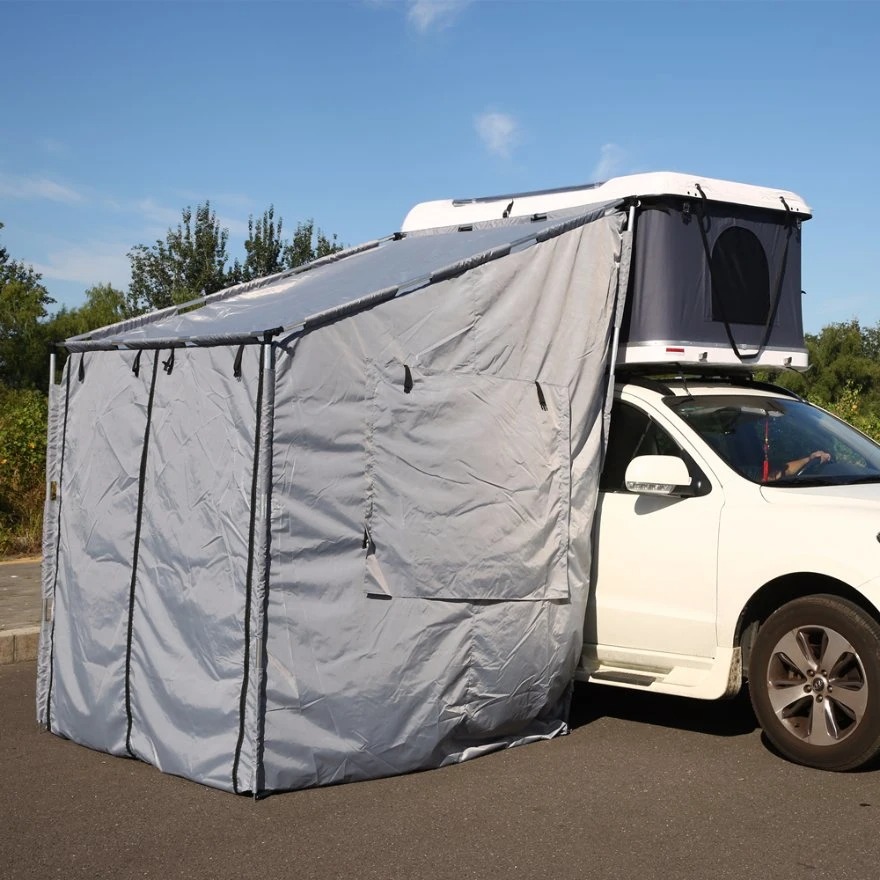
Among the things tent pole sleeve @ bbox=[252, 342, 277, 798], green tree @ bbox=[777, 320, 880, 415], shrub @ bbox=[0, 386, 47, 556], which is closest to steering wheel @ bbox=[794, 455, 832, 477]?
tent pole sleeve @ bbox=[252, 342, 277, 798]

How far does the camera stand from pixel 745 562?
598 cm

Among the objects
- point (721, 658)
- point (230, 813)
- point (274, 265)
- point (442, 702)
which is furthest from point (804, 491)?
point (274, 265)

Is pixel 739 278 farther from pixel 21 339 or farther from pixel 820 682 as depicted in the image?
pixel 21 339

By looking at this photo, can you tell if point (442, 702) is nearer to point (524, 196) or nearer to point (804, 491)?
point (804, 491)

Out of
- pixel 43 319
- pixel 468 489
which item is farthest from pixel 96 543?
pixel 43 319

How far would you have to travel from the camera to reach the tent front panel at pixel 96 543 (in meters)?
6.05

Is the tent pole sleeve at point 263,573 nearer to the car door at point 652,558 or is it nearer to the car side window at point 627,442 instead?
the car door at point 652,558

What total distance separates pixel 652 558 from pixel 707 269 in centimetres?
183

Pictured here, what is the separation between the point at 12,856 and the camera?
4.64m

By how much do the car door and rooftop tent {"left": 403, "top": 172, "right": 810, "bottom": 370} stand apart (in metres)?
0.54

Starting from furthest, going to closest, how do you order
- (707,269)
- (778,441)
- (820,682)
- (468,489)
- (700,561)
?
(707,269), (778,441), (700,561), (468,489), (820,682)

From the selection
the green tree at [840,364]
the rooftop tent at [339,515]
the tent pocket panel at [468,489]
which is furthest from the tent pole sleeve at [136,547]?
the green tree at [840,364]

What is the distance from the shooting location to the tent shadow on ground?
6.70 metres

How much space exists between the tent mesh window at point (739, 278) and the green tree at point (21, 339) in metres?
24.1
